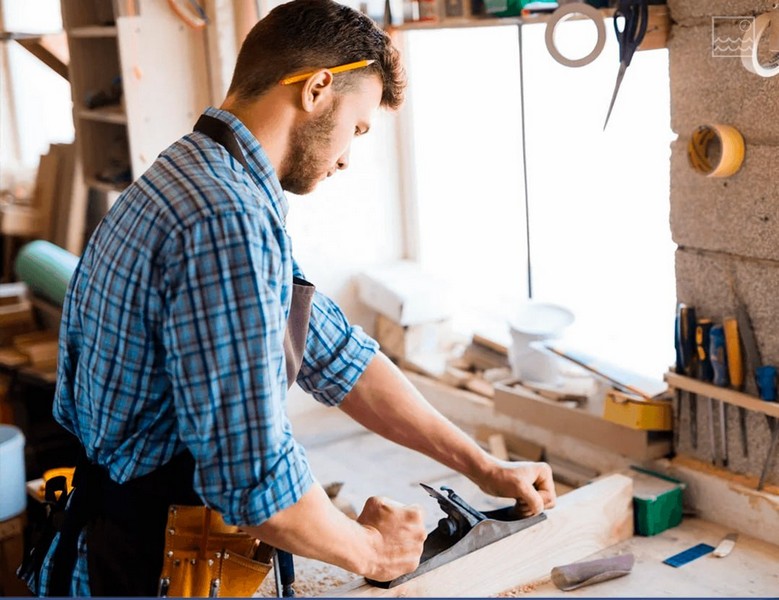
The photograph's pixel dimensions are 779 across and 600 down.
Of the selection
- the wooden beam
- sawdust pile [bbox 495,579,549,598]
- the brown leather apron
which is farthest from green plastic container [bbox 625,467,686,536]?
the wooden beam

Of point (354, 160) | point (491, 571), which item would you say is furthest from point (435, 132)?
point (491, 571)

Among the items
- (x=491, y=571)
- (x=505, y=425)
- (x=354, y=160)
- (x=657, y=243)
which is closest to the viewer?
(x=491, y=571)

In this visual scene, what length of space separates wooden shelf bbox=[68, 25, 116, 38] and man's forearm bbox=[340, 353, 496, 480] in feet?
6.86

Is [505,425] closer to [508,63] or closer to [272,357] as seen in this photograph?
[508,63]

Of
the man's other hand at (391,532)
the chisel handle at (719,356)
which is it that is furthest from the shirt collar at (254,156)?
the chisel handle at (719,356)

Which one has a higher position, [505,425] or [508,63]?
[508,63]

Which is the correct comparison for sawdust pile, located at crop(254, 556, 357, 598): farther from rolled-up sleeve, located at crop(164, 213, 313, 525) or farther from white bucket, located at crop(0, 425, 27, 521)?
rolled-up sleeve, located at crop(164, 213, 313, 525)

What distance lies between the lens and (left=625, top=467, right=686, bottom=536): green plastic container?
2.28 metres

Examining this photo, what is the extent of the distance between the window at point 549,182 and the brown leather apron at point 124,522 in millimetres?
1405

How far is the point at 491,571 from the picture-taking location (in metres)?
2.00

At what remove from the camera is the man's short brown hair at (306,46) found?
1471 mm

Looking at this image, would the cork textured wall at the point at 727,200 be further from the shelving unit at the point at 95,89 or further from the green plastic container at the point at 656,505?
the shelving unit at the point at 95,89

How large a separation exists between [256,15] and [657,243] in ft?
4.71

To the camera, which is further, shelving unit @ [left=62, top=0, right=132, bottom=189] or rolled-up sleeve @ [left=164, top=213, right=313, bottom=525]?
shelving unit @ [left=62, top=0, right=132, bottom=189]
